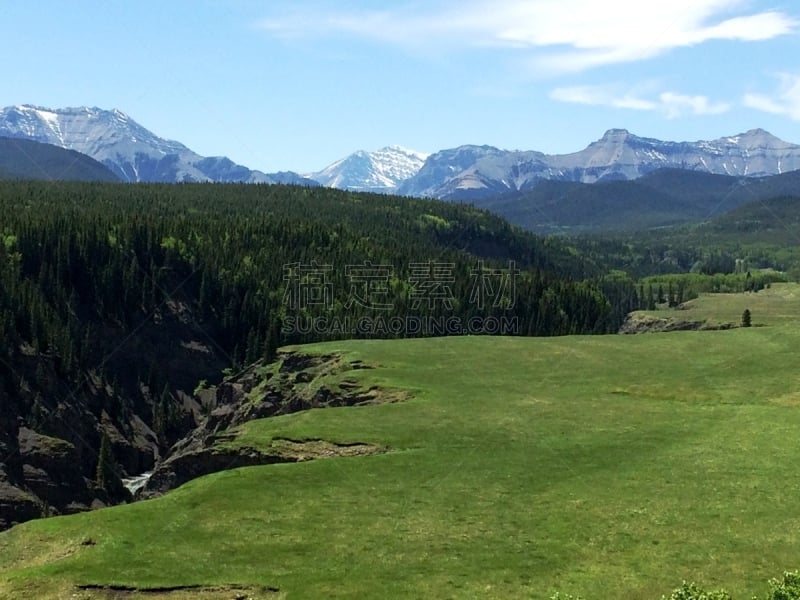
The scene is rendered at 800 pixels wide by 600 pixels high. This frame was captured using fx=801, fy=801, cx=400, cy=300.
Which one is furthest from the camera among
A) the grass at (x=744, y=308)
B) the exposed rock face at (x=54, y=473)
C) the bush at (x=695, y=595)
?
the grass at (x=744, y=308)

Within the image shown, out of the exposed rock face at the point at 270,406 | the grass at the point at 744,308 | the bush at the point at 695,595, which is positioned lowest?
the exposed rock face at the point at 270,406

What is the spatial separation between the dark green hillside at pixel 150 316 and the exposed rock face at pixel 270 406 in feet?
53.9

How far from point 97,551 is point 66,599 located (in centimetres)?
490

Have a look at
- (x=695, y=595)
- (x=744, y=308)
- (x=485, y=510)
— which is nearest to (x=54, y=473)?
(x=485, y=510)

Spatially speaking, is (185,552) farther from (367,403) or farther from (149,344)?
(149,344)

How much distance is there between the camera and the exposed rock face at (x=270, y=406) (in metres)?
59.3

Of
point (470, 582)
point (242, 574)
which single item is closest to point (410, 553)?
point (470, 582)

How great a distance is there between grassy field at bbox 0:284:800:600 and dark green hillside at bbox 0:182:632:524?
52.8m

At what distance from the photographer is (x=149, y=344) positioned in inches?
6053

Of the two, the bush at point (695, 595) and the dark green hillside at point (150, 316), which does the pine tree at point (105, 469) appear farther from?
the bush at point (695, 595)

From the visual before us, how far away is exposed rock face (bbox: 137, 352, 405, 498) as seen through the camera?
5931 cm

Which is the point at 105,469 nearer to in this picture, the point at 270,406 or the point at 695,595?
the point at 270,406

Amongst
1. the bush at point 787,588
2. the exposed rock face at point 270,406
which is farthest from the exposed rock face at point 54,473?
the bush at point 787,588

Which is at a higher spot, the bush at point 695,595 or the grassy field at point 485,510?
the bush at point 695,595
